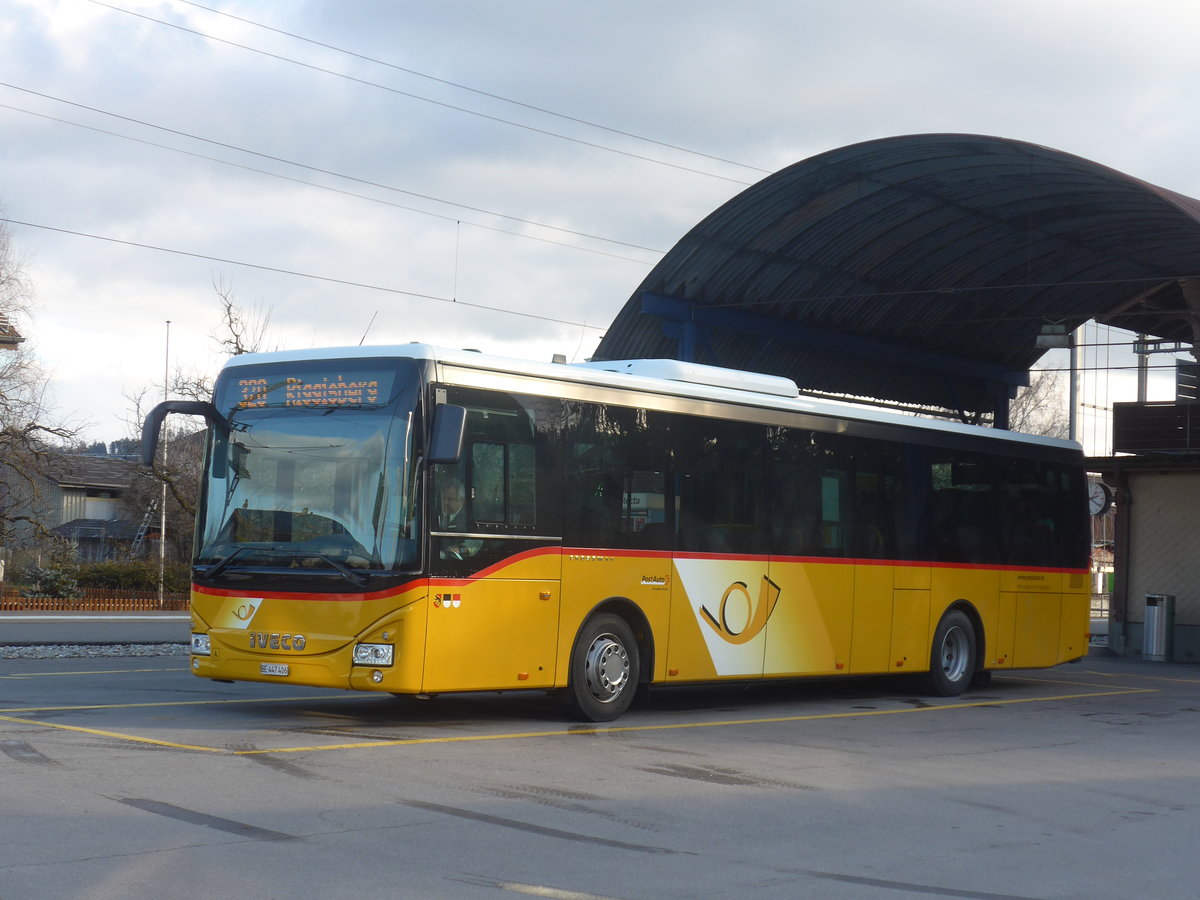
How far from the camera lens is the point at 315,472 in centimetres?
1157

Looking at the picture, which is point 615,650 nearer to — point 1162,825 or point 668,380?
point 668,380

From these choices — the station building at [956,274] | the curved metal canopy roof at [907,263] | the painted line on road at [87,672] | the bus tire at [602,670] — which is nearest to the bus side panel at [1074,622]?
the station building at [956,274]

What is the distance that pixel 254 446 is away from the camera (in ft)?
39.5

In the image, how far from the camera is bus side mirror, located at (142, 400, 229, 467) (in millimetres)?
11734

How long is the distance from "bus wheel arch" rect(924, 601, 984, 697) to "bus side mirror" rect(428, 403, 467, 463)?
8.21 m

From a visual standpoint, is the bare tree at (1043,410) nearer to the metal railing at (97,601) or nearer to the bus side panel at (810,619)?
the metal railing at (97,601)

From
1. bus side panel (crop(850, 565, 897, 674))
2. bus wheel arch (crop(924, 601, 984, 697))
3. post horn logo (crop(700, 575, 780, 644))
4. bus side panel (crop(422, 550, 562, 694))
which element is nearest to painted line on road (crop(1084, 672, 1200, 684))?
bus wheel arch (crop(924, 601, 984, 697))

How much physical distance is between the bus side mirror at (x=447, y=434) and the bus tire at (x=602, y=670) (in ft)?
7.82

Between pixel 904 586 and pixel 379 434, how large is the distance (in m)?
7.53

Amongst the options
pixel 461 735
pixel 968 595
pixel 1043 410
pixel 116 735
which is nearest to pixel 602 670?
pixel 461 735

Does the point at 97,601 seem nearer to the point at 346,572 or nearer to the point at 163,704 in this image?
the point at 163,704

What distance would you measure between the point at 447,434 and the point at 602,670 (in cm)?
294

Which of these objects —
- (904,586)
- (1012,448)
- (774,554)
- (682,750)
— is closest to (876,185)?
(1012,448)

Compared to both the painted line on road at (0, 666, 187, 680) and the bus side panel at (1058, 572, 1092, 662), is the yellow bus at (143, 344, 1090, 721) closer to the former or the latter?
the bus side panel at (1058, 572, 1092, 662)
